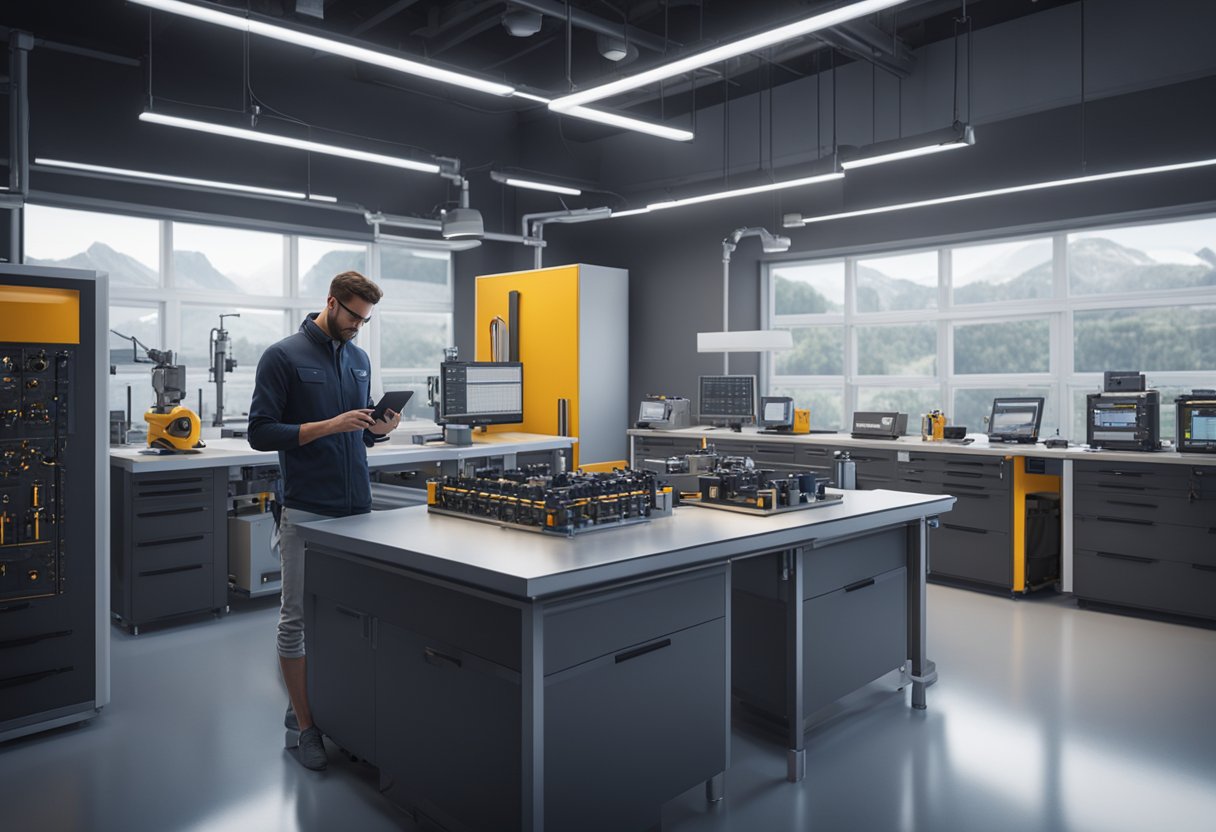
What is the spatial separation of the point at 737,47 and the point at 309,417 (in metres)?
2.29

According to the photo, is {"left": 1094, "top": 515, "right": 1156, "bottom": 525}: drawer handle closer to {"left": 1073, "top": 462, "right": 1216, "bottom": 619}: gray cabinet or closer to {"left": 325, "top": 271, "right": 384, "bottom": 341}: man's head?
{"left": 1073, "top": 462, "right": 1216, "bottom": 619}: gray cabinet

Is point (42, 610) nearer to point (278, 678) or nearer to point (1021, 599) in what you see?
point (278, 678)

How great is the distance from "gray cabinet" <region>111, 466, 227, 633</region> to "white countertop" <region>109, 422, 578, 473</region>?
79mm

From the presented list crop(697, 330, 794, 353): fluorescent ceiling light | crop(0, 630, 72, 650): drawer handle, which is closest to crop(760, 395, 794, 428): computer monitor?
crop(697, 330, 794, 353): fluorescent ceiling light

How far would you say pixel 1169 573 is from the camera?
4.46 m

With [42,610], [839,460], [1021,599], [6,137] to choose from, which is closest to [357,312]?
[42,610]

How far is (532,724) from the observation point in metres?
1.91

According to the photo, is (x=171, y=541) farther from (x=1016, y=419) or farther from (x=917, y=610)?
(x=1016, y=419)

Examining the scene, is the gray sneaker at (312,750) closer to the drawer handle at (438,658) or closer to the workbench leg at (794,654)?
the drawer handle at (438,658)

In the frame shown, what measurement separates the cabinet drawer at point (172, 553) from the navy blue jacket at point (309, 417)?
1962 mm

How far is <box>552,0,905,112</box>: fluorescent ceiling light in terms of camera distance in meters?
2.89

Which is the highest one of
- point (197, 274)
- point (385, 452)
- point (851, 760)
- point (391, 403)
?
point (197, 274)

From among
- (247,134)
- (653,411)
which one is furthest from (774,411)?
(247,134)

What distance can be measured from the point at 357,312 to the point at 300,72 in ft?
18.4
